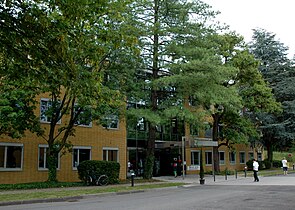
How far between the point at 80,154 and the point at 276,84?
2597 cm

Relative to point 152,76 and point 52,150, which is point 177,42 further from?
point 52,150

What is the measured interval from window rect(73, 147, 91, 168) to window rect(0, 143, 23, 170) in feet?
14.2

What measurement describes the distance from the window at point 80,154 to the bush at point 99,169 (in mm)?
4140

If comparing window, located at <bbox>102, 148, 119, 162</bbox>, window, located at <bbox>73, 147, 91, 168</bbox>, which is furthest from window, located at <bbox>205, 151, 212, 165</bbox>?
window, located at <bbox>73, 147, 91, 168</bbox>

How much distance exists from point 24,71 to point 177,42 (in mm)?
15804

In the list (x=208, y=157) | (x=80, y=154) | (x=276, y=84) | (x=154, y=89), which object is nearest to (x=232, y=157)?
(x=208, y=157)

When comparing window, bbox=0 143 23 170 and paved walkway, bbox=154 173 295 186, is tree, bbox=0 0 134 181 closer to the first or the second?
window, bbox=0 143 23 170

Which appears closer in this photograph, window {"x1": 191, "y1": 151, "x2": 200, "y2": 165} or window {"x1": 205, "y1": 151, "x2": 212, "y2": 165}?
window {"x1": 191, "y1": 151, "x2": 200, "y2": 165}

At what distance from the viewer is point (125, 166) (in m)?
29.9

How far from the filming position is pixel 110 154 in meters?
29.2

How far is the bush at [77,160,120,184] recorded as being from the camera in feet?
72.3

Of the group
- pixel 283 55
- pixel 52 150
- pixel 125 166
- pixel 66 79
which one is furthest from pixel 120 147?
pixel 283 55

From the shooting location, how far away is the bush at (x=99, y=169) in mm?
22031

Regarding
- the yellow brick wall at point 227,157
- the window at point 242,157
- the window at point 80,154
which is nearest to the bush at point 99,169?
the window at point 80,154
